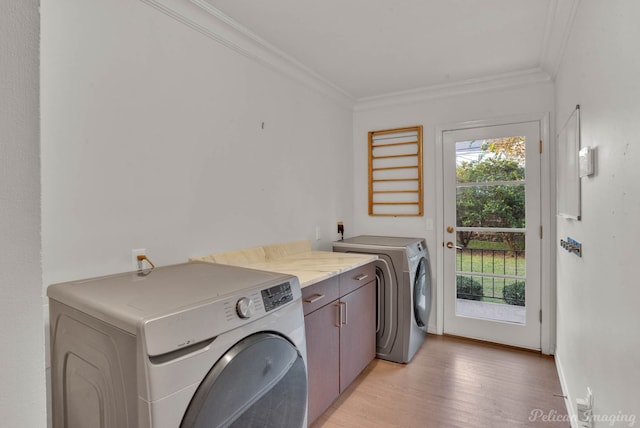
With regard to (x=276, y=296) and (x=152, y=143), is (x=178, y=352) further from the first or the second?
(x=152, y=143)

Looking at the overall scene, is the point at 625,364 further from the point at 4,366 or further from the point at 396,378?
the point at 396,378

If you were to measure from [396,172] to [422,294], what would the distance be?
126cm

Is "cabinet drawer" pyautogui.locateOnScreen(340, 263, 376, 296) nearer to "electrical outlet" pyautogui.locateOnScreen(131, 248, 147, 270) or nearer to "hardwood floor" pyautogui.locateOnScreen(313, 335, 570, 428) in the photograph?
"hardwood floor" pyautogui.locateOnScreen(313, 335, 570, 428)

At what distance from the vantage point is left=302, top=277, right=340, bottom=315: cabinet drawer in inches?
70.5

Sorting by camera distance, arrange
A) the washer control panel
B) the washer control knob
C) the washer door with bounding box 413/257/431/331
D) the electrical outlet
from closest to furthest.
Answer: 1. the washer control knob
2. the washer control panel
3. the electrical outlet
4. the washer door with bounding box 413/257/431/331

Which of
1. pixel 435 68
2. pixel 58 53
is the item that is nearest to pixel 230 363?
pixel 58 53

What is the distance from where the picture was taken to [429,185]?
328 cm

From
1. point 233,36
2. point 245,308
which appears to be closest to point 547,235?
point 245,308

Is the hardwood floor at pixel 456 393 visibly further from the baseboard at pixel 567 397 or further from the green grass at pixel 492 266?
the green grass at pixel 492 266

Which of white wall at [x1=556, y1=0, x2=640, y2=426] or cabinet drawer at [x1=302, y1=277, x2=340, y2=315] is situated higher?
white wall at [x1=556, y1=0, x2=640, y2=426]

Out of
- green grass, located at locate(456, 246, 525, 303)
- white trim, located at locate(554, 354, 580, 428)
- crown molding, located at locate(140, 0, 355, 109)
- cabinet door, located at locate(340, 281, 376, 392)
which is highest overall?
crown molding, located at locate(140, 0, 355, 109)

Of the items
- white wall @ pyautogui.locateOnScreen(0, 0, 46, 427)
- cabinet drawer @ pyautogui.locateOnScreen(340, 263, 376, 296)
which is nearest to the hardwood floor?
cabinet drawer @ pyautogui.locateOnScreen(340, 263, 376, 296)

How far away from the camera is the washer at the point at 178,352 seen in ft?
3.06

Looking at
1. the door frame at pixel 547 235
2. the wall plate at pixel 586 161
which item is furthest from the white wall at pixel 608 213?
the door frame at pixel 547 235
